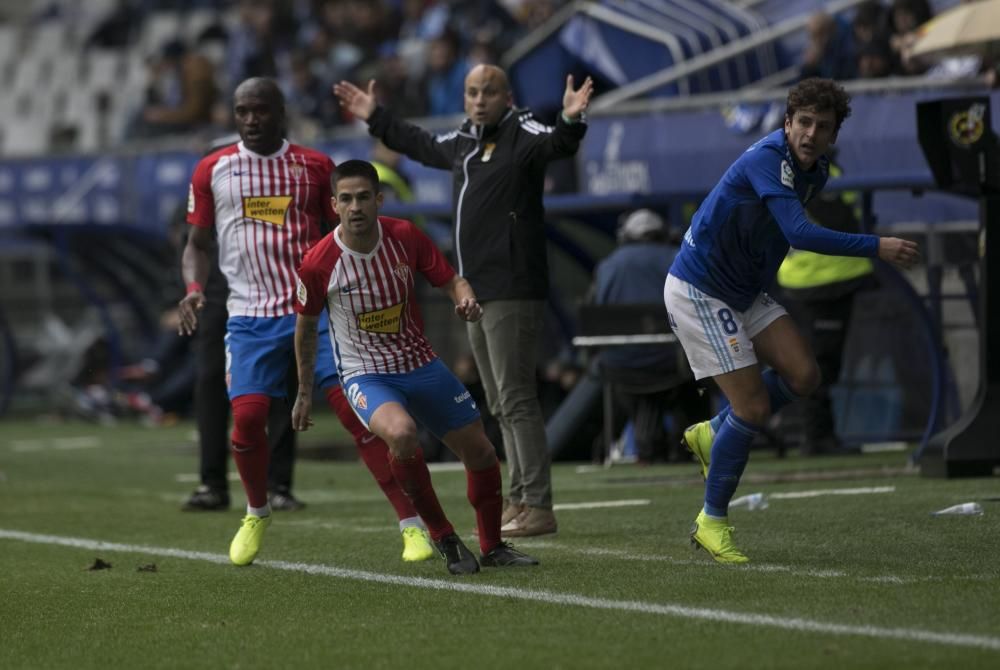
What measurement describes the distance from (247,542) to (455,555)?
1081 millimetres

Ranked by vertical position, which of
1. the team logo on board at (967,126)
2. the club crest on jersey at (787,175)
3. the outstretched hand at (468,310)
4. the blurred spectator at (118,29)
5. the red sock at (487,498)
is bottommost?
the red sock at (487,498)

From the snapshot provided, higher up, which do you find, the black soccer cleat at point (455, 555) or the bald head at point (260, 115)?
the bald head at point (260, 115)

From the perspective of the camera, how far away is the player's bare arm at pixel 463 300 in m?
7.37

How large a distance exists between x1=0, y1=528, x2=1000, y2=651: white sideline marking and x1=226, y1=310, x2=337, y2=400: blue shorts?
0.79 meters

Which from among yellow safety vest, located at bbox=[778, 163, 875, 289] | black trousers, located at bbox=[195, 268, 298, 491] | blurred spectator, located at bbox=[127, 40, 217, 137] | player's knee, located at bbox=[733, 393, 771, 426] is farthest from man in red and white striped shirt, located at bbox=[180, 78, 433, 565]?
blurred spectator, located at bbox=[127, 40, 217, 137]

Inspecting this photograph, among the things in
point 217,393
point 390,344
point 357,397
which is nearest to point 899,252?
point 390,344

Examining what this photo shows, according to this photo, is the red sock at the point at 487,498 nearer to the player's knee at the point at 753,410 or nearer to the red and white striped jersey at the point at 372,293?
the red and white striped jersey at the point at 372,293

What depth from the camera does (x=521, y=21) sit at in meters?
22.1

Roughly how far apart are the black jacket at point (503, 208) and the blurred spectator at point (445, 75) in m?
11.0

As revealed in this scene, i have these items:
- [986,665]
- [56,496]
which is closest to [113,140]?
[56,496]

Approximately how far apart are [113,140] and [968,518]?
69.8ft

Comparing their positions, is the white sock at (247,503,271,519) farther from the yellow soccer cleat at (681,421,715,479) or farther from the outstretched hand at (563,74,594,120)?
the outstretched hand at (563,74,594,120)

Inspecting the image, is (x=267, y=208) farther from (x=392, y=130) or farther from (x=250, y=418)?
(x=250, y=418)

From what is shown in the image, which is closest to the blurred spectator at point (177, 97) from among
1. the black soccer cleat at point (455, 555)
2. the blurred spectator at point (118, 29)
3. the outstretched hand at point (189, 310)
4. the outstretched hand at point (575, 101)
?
the blurred spectator at point (118, 29)
